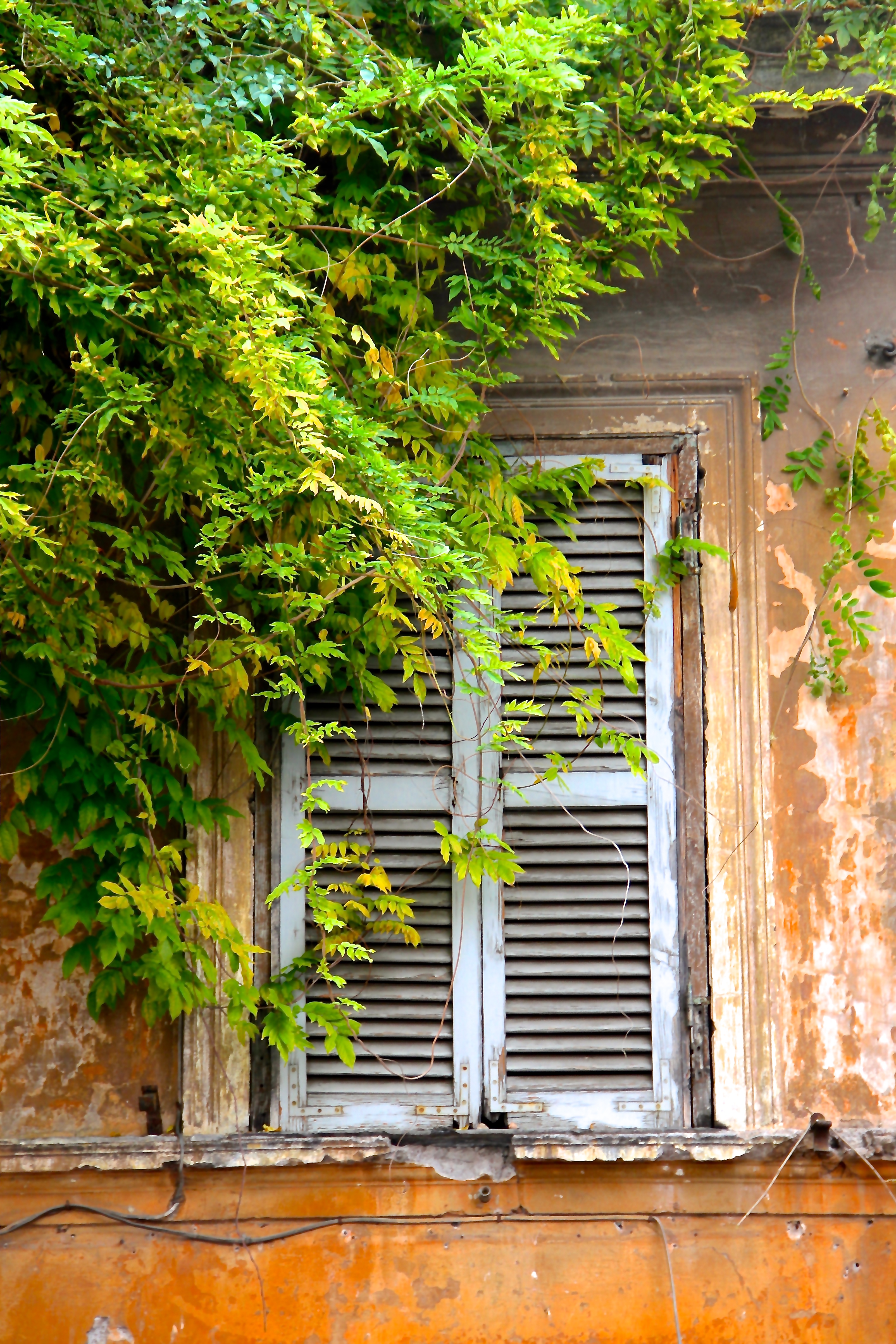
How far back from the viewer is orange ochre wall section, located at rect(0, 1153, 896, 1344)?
109 inches

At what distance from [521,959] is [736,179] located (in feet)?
7.69

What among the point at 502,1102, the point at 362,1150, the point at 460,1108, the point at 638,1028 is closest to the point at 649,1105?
the point at 638,1028

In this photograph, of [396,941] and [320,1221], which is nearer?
[320,1221]

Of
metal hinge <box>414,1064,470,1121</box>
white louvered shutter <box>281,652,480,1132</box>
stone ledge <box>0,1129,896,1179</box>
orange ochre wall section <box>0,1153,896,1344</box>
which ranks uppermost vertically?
white louvered shutter <box>281,652,480,1132</box>

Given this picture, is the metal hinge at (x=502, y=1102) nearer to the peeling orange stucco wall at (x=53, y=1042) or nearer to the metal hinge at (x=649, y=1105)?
the metal hinge at (x=649, y=1105)

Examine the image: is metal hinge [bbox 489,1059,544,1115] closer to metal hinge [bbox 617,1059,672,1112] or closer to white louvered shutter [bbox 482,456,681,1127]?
white louvered shutter [bbox 482,456,681,1127]

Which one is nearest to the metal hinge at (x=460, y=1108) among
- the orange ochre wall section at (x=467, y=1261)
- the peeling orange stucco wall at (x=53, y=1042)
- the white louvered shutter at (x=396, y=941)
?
the white louvered shutter at (x=396, y=941)

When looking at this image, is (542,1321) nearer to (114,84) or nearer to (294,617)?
(294,617)

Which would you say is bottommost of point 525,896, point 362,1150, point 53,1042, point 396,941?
point 362,1150

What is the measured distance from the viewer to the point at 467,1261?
9.16ft

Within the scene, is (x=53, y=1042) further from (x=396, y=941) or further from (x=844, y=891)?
(x=844, y=891)

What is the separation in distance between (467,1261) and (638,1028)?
0.76m

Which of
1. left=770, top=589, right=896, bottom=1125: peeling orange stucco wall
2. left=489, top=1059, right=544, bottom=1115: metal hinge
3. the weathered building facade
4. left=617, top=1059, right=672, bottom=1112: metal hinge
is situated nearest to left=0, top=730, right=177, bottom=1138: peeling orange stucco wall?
the weathered building facade

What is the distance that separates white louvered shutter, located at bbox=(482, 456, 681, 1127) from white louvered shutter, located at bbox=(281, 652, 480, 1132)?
12 cm
